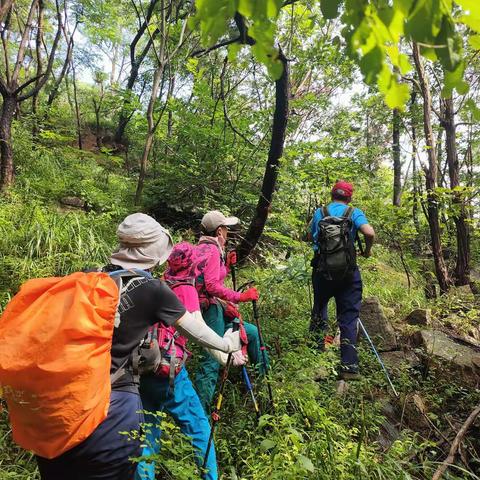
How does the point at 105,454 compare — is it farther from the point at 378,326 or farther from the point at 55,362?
the point at 378,326

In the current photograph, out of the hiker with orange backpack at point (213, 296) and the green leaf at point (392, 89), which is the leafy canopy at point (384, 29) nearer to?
the green leaf at point (392, 89)

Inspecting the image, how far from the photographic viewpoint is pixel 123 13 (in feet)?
52.0

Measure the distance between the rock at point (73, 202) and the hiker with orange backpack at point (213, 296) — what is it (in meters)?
5.20

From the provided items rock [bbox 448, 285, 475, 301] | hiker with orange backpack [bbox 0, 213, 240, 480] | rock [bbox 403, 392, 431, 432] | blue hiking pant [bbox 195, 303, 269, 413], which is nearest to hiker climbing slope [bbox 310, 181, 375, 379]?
rock [bbox 403, 392, 431, 432]

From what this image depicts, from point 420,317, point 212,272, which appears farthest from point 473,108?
point 420,317

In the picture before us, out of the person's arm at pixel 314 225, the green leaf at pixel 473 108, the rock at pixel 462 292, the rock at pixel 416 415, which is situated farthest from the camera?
the rock at pixel 462 292

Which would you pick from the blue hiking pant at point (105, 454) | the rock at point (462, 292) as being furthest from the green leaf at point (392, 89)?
the rock at point (462, 292)

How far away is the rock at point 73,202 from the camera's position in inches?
308

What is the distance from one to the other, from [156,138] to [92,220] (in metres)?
4.86

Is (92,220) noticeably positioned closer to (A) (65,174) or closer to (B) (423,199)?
(A) (65,174)

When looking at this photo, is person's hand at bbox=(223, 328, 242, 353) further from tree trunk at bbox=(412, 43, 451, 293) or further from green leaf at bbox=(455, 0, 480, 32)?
tree trunk at bbox=(412, 43, 451, 293)

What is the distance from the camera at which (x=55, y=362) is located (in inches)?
60.7

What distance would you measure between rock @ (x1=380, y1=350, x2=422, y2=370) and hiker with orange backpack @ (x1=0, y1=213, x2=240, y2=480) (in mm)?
3694

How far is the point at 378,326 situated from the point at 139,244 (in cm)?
439
